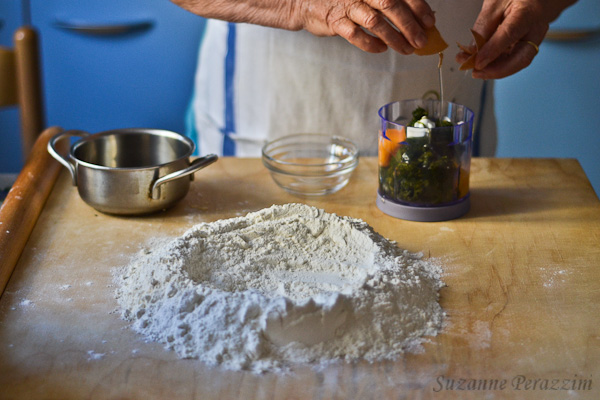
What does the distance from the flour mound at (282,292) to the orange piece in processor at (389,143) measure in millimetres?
147

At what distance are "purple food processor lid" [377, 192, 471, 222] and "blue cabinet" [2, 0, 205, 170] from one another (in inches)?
69.1

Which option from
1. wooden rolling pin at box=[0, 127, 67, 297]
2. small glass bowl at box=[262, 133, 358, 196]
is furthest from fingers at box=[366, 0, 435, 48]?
wooden rolling pin at box=[0, 127, 67, 297]

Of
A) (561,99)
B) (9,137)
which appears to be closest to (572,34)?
(561,99)

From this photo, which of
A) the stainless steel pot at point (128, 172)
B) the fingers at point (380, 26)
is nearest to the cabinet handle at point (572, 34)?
the fingers at point (380, 26)

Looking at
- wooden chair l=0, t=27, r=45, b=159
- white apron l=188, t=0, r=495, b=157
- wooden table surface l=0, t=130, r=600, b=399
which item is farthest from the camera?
wooden chair l=0, t=27, r=45, b=159

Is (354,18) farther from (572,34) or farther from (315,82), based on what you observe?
A: (572,34)

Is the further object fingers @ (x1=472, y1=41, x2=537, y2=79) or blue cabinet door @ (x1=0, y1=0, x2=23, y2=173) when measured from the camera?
blue cabinet door @ (x1=0, y1=0, x2=23, y2=173)

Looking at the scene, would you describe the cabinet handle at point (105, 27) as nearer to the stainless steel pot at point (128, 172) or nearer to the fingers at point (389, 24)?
the stainless steel pot at point (128, 172)

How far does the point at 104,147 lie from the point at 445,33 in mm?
763

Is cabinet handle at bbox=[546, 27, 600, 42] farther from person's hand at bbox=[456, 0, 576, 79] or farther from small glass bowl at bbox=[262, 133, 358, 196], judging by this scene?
small glass bowl at bbox=[262, 133, 358, 196]

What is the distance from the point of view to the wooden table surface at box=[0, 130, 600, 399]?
2.52 ft

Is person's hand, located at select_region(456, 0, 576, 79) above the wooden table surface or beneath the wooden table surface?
above

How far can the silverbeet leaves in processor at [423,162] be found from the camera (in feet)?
3.60

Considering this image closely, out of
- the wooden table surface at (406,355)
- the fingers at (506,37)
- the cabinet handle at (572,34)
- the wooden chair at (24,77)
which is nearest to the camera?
the wooden table surface at (406,355)
